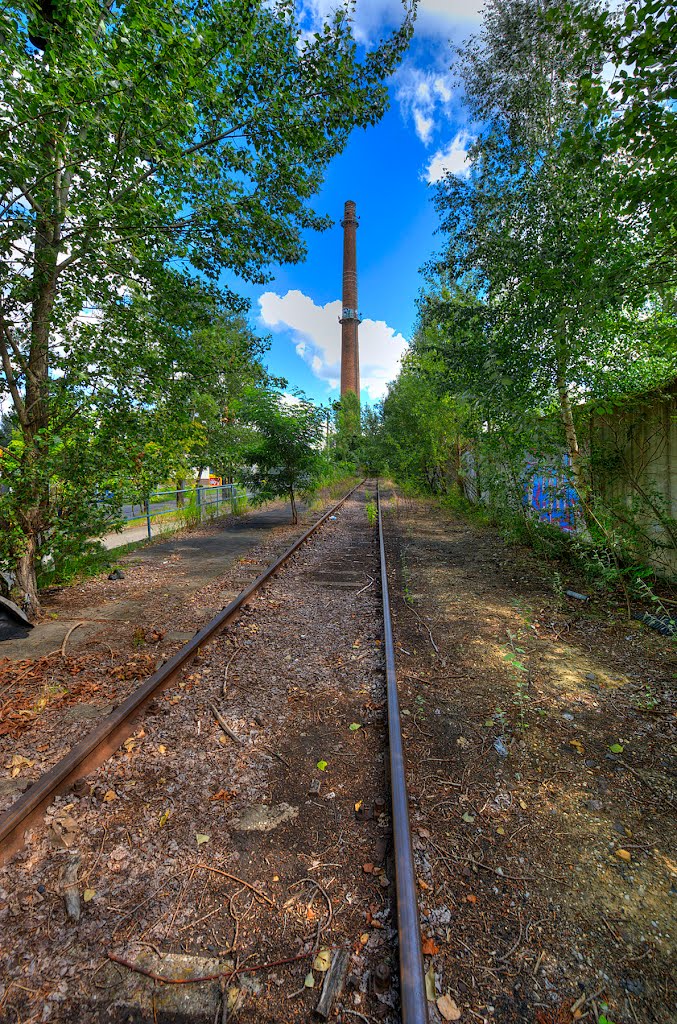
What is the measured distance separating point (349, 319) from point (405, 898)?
4905cm

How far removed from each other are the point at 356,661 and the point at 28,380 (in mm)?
5190

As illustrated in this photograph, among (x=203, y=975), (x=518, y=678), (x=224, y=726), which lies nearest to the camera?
(x=203, y=975)

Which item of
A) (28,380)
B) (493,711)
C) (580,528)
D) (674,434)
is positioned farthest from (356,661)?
(28,380)

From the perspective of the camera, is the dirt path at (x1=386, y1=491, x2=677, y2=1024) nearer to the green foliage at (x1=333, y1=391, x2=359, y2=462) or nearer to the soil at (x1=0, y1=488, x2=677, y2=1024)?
the soil at (x1=0, y1=488, x2=677, y2=1024)

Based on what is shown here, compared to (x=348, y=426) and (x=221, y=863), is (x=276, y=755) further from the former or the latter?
(x=348, y=426)

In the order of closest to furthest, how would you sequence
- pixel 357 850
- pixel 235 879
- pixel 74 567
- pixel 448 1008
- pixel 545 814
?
pixel 448 1008 → pixel 235 879 → pixel 357 850 → pixel 545 814 → pixel 74 567

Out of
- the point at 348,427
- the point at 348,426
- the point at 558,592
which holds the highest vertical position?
the point at 348,426

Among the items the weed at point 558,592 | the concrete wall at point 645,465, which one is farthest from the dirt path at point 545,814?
the concrete wall at point 645,465

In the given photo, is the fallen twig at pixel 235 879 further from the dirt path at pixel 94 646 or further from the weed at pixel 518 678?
the weed at pixel 518 678

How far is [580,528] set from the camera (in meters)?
5.91

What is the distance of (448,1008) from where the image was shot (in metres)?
1.40

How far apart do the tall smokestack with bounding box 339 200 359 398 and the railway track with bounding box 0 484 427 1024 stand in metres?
44.6

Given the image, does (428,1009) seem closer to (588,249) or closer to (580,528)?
(588,249)

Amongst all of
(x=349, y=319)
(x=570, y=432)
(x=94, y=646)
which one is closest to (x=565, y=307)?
(x=570, y=432)
